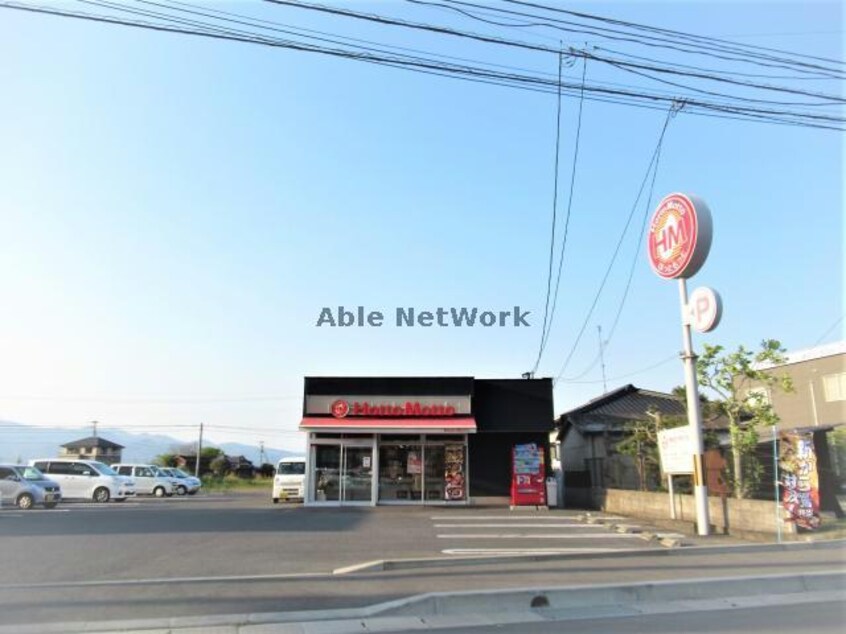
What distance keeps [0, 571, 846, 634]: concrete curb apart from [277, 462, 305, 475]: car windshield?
21.2 m

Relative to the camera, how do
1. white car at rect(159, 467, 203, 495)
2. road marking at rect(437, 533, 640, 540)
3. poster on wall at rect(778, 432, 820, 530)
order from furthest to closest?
white car at rect(159, 467, 203, 495), road marking at rect(437, 533, 640, 540), poster on wall at rect(778, 432, 820, 530)

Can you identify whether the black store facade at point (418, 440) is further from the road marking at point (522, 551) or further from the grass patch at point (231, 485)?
the grass patch at point (231, 485)

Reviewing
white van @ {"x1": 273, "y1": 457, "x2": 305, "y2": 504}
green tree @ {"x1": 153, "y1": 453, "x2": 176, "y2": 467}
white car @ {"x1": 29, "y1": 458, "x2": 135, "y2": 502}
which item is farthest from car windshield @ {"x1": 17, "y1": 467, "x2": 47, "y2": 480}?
green tree @ {"x1": 153, "y1": 453, "x2": 176, "y2": 467}

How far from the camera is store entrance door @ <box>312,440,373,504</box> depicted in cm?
2459

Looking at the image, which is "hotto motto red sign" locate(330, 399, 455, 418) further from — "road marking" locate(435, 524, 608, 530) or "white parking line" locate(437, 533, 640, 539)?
"white parking line" locate(437, 533, 640, 539)

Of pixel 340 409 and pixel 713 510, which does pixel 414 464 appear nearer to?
pixel 340 409

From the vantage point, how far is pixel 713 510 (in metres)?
15.0

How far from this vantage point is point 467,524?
17203 millimetres

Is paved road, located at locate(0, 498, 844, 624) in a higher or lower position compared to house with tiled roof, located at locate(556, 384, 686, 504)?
lower

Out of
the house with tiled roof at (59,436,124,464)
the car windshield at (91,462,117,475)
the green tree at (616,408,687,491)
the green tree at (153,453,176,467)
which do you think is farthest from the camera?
the house with tiled roof at (59,436,124,464)

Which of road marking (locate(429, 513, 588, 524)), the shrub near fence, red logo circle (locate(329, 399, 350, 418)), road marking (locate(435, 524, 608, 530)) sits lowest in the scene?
road marking (locate(435, 524, 608, 530))

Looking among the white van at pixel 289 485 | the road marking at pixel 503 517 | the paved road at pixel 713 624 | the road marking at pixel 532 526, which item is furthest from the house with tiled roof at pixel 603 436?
the paved road at pixel 713 624

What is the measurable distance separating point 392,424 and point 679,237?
40.2 ft

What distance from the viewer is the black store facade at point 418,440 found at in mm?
24453
